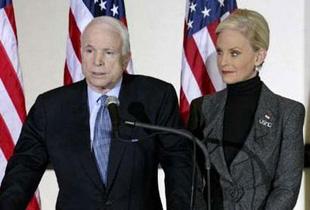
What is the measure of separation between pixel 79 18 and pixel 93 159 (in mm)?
1209

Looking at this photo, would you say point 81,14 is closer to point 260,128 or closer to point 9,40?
point 9,40

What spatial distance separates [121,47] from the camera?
6.79ft

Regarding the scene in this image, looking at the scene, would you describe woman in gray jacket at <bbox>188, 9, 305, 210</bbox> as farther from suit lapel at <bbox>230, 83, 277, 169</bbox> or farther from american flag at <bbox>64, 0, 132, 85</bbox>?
american flag at <bbox>64, 0, 132, 85</bbox>

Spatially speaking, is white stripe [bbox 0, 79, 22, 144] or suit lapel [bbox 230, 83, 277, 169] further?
white stripe [bbox 0, 79, 22, 144]

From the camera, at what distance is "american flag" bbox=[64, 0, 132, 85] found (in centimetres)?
311

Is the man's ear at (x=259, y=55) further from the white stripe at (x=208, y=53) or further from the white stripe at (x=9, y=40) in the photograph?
the white stripe at (x=9, y=40)

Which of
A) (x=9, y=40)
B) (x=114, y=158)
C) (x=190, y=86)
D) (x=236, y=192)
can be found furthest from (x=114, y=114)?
(x=9, y=40)

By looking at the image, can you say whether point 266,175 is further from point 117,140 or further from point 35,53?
point 35,53

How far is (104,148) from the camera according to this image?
2.08m

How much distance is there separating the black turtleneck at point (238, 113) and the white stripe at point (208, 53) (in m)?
0.68

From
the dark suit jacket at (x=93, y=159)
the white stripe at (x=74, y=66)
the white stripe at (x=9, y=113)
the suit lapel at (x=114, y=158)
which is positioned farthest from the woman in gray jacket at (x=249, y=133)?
the white stripe at (x=9, y=113)

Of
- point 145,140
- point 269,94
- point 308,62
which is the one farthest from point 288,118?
point 308,62

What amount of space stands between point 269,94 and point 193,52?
2.59 ft

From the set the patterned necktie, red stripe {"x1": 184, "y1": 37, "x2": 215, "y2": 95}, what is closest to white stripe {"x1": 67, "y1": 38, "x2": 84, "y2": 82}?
red stripe {"x1": 184, "y1": 37, "x2": 215, "y2": 95}
